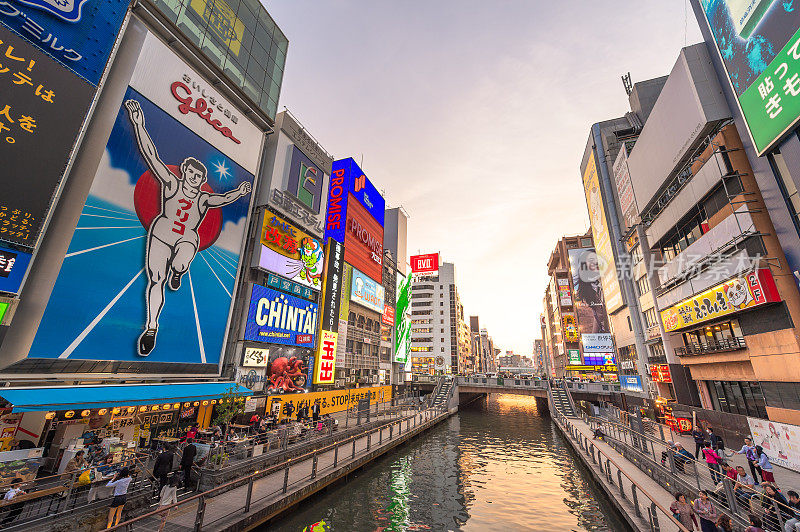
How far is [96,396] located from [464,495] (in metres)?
17.6

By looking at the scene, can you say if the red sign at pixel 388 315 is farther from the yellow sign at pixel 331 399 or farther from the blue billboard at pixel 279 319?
the blue billboard at pixel 279 319

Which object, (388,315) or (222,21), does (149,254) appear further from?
(388,315)

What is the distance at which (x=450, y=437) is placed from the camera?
102 feet

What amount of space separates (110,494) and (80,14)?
2356cm

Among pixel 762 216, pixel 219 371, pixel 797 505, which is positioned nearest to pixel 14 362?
pixel 219 371

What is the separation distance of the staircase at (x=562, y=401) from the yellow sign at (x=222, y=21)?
52.5m

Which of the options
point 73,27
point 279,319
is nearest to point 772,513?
point 279,319

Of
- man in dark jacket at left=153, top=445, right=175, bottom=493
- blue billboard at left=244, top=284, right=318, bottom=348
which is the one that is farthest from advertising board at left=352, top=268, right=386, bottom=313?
man in dark jacket at left=153, top=445, right=175, bottom=493

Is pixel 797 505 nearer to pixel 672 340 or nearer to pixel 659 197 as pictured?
pixel 672 340

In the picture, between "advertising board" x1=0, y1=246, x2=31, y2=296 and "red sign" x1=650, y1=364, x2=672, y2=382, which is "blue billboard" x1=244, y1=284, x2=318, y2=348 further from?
"red sign" x1=650, y1=364, x2=672, y2=382

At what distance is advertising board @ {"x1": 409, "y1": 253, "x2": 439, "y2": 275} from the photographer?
8200 cm

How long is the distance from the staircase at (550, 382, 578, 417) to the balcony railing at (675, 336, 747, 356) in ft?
48.0

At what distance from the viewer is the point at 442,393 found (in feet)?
160

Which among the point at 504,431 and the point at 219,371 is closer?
the point at 219,371
